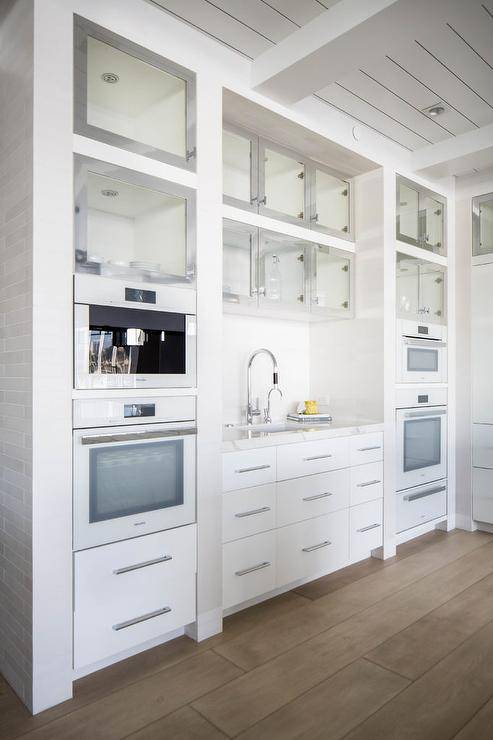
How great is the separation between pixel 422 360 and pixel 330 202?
1.31 metres

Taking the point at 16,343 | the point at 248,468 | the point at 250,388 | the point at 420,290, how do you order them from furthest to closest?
the point at 420,290, the point at 250,388, the point at 248,468, the point at 16,343

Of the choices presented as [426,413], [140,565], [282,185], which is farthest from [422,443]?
[140,565]

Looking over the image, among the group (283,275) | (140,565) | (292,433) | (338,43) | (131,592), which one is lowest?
(131,592)

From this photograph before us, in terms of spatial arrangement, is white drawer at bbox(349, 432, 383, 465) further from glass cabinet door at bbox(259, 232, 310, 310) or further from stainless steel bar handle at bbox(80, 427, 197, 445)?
→ stainless steel bar handle at bbox(80, 427, 197, 445)

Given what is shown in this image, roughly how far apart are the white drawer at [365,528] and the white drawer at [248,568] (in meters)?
0.71

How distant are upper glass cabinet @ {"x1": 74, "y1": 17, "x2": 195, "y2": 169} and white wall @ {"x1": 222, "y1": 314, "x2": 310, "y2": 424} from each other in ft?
4.05

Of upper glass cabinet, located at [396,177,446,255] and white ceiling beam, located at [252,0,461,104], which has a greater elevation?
white ceiling beam, located at [252,0,461,104]

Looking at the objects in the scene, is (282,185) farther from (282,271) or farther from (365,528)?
(365,528)

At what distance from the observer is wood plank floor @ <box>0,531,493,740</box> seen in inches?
70.8

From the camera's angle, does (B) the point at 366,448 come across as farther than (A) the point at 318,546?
Yes

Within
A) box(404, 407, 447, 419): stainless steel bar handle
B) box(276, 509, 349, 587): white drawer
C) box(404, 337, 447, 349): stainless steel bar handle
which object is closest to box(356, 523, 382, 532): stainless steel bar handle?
box(276, 509, 349, 587): white drawer

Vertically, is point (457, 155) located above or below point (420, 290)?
above

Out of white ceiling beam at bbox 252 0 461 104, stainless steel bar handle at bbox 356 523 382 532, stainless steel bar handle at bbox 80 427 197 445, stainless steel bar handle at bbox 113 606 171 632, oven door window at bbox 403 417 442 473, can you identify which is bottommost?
stainless steel bar handle at bbox 113 606 171 632

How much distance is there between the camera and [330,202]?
11.5ft
